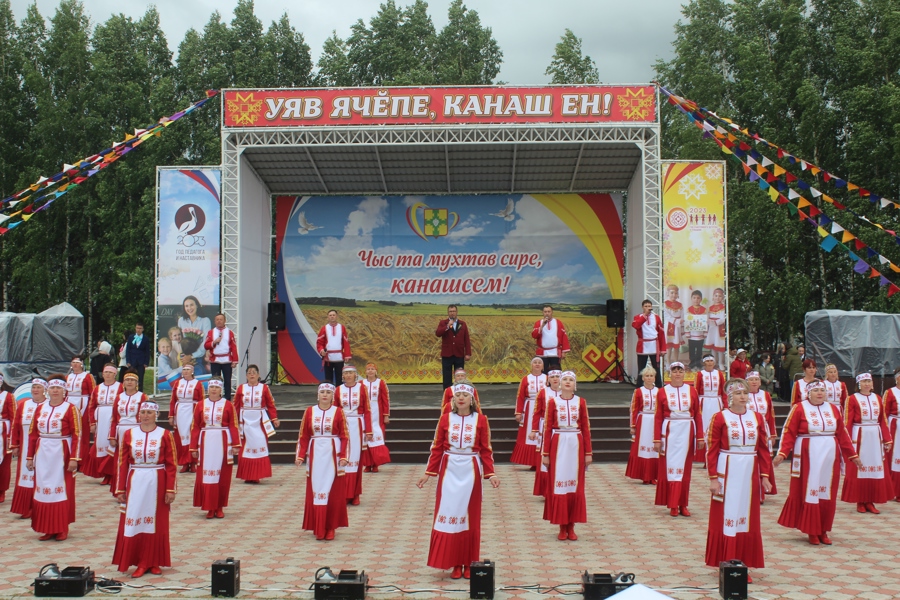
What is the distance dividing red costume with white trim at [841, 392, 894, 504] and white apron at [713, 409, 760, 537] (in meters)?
3.56

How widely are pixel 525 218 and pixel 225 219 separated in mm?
7068

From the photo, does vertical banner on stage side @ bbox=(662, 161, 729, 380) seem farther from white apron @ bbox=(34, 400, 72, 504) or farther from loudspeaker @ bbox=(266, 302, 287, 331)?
white apron @ bbox=(34, 400, 72, 504)

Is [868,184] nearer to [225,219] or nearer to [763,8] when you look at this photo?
[763,8]

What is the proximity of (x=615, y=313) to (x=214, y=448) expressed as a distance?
442 inches

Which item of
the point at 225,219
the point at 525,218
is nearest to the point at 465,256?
the point at 525,218

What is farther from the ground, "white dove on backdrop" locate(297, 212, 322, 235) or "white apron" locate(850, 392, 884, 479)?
"white dove on backdrop" locate(297, 212, 322, 235)

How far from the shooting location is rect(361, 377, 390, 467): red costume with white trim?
41.6ft

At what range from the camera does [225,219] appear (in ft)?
55.1

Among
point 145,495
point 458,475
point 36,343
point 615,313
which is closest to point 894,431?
point 458,475

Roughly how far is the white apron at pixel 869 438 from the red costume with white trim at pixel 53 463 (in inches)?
361

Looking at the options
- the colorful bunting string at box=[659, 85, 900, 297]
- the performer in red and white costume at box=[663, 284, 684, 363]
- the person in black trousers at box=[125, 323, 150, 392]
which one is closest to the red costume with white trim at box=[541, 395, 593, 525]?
the colorful bunting string at box=[659, 85, 900, 297]

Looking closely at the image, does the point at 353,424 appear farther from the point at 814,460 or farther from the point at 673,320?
the point at 673,320

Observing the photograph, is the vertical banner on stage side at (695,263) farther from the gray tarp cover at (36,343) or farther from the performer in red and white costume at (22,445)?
the gray tarp cover at (36,343)

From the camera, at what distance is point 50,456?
8.80 m
